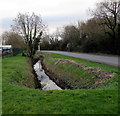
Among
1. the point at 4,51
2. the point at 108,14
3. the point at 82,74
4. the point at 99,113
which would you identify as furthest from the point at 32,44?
the point at 99,113

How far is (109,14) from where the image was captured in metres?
29.9

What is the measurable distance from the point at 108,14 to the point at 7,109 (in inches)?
1179

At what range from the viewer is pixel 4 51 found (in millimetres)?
30531

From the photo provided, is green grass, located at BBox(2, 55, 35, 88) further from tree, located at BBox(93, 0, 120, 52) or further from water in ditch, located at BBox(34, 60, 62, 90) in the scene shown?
tree, located at BBox(93, 0, 120, 52)

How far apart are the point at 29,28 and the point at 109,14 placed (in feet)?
60.4

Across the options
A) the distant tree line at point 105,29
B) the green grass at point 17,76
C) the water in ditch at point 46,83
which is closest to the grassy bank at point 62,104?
the green grass at point 17,76

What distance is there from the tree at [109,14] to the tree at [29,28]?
44.7 feet

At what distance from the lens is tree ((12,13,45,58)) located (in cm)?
3316

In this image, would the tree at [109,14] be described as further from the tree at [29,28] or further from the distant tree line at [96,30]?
the tree at [29,28]

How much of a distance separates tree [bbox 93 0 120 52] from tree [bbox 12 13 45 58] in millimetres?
13634

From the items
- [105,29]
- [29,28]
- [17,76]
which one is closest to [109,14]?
[105,29]

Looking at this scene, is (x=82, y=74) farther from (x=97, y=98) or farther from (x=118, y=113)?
(x=118, y=113)

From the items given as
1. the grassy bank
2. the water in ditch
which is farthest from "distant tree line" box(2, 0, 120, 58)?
the grassy bank

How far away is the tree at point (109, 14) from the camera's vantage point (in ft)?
93.5
